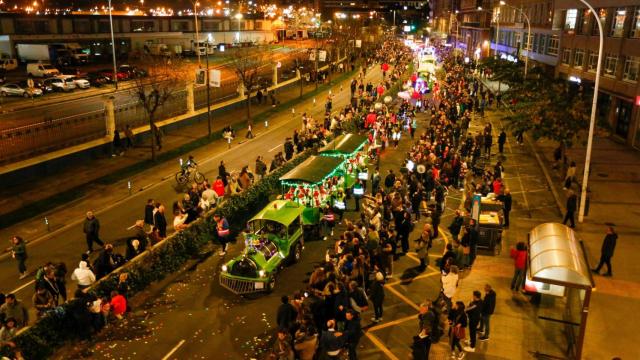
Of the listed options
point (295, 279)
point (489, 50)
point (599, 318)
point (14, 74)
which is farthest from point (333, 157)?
point (489, 50)

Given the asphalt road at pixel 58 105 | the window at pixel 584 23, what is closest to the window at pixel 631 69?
the window at pixel 584 23

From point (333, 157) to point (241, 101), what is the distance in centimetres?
2690

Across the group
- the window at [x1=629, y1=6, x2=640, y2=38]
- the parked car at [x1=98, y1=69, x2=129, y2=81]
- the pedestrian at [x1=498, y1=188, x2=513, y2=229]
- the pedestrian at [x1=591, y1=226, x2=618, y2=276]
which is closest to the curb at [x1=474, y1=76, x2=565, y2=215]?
the pedestrian at [x1=498, y1=188, x2=513, y2=229]

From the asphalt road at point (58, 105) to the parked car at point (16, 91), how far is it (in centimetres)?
96

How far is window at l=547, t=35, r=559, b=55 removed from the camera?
53.0 meters

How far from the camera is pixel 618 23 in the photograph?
37281 millimetres

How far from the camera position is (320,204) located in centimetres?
2111

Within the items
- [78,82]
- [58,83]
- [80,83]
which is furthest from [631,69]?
[58,83]

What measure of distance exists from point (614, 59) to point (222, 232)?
32352 mm

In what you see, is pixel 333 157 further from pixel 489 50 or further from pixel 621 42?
pixel 489 50

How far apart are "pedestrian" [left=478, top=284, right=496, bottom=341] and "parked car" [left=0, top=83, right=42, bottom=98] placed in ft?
152

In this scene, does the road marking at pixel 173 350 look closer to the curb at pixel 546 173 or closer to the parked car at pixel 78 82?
the curb at pixel 546 173

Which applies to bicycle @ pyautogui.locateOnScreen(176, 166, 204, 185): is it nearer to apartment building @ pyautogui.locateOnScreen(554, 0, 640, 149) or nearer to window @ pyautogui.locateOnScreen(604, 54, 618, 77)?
apartment building @ pyautogui.locateOnScreen(554, 0, 640, 149)

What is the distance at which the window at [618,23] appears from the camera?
36.5 meters
